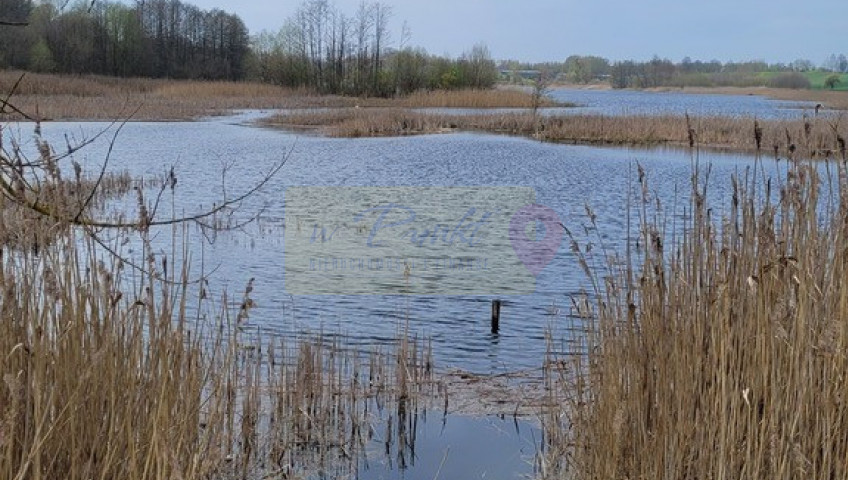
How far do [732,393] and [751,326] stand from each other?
11.0 inches

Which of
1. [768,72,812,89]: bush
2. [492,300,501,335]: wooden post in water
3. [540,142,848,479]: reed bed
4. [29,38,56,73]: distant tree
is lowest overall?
[492,300,501,335]: wooden post in water

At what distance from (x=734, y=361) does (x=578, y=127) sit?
78.7 ft

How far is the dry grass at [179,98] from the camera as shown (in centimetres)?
3116

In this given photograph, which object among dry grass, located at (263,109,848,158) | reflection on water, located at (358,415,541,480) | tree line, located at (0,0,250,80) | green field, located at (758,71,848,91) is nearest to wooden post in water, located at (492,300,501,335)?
reflection on water, located at (358,415,541,480)

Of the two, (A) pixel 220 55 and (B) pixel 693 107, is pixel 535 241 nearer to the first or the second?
(B) pixel 693 107

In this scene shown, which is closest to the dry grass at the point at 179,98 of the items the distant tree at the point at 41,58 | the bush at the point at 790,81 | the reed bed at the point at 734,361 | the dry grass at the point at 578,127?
the distant tree at the point at 41,58

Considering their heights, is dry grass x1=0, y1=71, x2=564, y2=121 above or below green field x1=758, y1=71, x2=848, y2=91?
below

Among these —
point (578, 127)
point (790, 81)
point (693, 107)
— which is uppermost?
point (790, 81)

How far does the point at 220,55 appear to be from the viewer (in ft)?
207

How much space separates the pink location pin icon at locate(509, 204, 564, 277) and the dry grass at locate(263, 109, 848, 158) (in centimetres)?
920

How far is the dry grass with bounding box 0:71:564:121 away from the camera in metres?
31.2

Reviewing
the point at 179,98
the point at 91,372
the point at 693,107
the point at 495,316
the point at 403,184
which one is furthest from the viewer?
the point at 693,107

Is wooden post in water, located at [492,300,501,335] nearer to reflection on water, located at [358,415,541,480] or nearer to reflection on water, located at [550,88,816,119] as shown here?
reflection on water, located at [358,415,541,480]

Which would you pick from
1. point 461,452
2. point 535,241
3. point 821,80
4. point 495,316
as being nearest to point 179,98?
point 535,241
